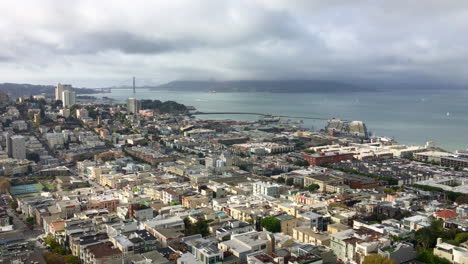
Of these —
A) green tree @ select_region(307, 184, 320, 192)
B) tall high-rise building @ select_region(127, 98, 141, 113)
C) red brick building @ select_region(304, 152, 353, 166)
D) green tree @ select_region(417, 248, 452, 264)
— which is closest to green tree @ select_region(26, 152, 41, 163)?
red brick building @ select_region(304, 152, 353, 166)

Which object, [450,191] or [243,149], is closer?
[450,191]

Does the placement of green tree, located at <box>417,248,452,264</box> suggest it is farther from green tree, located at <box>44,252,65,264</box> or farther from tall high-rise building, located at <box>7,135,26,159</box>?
tall high-rise building, located at <box>7,135,26,159</box>

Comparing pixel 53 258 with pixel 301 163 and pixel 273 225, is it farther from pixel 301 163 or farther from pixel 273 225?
pixel 301 163

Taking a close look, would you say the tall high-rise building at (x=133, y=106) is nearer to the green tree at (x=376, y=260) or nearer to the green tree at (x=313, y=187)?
the green tree at (x=313, y=187)

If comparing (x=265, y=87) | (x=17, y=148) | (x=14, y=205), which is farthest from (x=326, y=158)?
(x=265, y=87)

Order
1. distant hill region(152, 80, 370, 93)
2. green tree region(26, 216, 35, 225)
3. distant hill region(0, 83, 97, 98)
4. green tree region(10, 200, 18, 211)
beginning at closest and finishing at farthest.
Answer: green tree region(26, 216, 35, 225)
green tree region(10, 200, 18, 211)
distant hill region(0, 83, 97, 98)
distant hill region(152, 80, 370, 93)

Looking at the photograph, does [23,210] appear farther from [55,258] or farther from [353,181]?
[353,181]

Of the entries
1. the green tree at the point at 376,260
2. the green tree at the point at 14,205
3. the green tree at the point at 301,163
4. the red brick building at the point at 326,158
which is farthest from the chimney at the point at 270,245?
the red brick building at the point at 326,158

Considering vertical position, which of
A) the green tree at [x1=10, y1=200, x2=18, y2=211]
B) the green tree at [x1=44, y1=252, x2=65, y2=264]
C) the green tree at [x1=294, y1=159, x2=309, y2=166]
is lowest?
the green tree at [x1=10, y1=200, x2=18, y2=211]

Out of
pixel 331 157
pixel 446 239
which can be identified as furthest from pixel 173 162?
pixel 446 239
